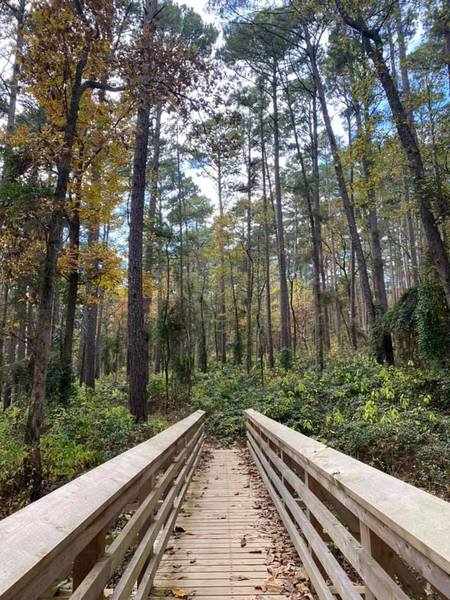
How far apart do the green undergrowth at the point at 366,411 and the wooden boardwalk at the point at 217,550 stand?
2826 mm

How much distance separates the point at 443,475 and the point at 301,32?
15570 mm

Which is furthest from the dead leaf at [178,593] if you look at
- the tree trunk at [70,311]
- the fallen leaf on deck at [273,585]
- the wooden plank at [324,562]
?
the tree trunk at [70,311]

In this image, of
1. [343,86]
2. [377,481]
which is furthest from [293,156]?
[377,481]

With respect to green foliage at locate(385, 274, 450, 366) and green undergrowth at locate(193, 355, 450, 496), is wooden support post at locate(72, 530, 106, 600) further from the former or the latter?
green foliage at locate(385, 274, 450, 366)

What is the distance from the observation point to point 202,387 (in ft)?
55.4

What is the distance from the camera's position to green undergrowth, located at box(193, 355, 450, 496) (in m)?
6.95

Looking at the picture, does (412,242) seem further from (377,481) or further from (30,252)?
(377,481)

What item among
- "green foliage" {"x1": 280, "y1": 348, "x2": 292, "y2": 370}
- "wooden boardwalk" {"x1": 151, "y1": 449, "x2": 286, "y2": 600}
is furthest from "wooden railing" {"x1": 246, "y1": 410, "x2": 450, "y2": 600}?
"green foliage" {"x1": 280, "y1": 348, "x2": 292, "y2": 370}

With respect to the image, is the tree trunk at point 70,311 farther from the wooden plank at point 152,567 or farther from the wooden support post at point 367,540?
the wooden support post at point 367,540

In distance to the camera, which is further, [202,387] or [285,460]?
[202,387]

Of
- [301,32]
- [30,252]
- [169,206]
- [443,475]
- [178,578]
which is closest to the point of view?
[178,578]

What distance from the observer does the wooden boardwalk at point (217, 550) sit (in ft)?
9.25

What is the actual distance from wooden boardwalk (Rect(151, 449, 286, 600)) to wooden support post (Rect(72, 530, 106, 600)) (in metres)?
1.43

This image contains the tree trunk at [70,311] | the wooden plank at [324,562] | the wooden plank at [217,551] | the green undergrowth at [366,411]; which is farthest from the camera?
the tree trunk at [70,311]
